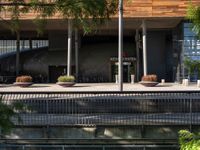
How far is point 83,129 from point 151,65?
181 feet

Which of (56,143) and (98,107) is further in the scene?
(98,107)

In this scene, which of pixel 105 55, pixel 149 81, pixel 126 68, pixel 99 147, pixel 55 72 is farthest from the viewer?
pixel 55 72

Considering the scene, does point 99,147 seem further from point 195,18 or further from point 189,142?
point 195,18

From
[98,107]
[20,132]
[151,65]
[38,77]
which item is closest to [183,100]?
[98,107]

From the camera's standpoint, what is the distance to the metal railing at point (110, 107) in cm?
1598

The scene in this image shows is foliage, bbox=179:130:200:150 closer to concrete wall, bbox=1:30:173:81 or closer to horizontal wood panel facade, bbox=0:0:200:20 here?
horizontal wood panel facade, bbox=0:0:200:20

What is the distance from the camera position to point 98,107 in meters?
16.7

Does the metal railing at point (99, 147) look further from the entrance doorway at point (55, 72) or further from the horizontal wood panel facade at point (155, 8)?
the entrance doorway at point (55, 72)

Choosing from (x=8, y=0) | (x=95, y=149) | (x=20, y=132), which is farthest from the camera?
(x=20, y=132)

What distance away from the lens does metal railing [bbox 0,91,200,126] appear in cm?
1598

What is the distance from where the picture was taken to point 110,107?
16.8m

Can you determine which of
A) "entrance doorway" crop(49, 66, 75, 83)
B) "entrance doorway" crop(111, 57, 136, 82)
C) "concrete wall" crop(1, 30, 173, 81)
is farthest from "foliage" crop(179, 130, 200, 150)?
"entrance doorway" crop(49, 66, 75, 83)

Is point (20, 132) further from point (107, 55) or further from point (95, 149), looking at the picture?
point (107, 55)

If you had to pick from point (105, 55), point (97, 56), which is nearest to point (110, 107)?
point (105, 55)
